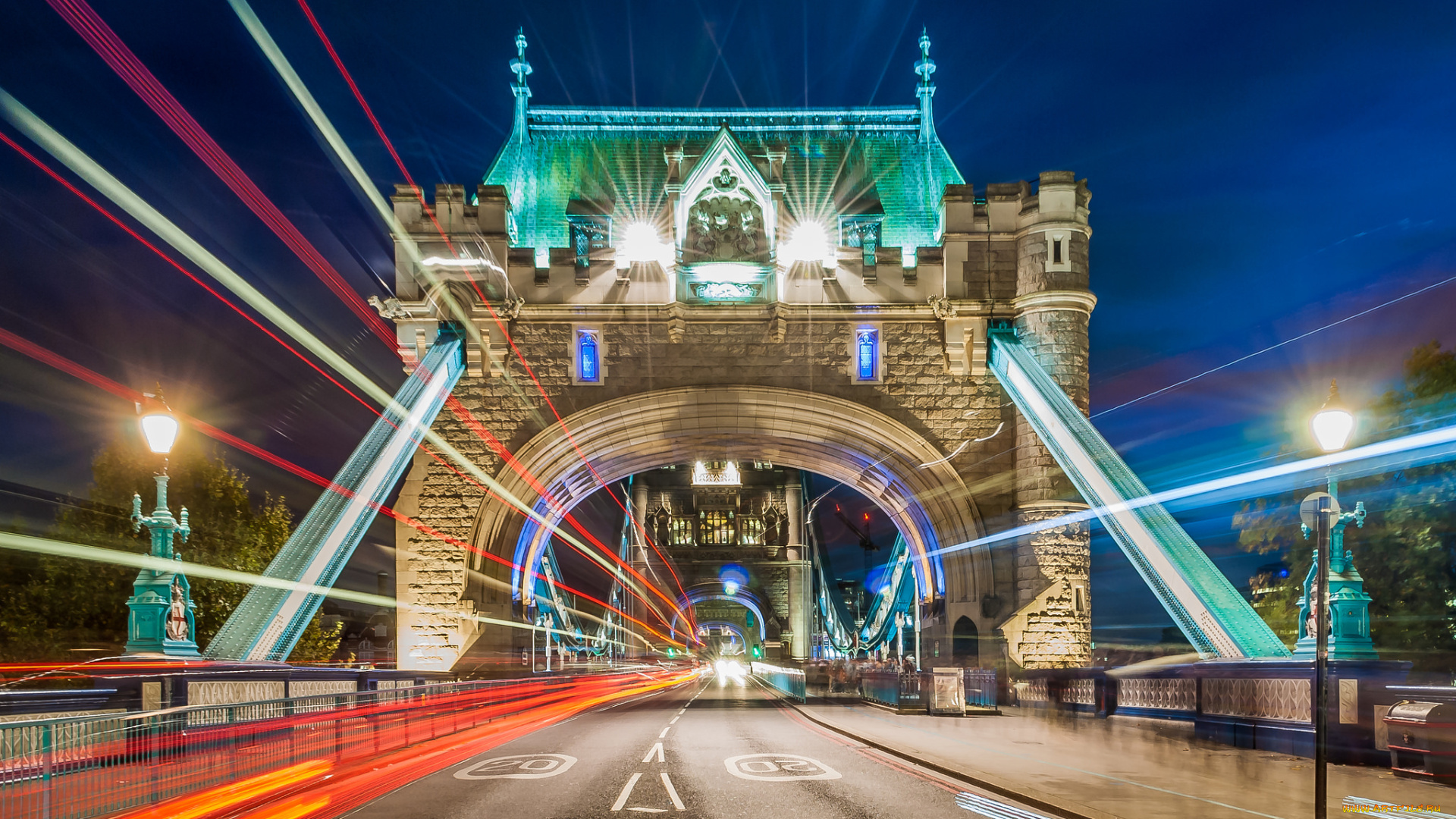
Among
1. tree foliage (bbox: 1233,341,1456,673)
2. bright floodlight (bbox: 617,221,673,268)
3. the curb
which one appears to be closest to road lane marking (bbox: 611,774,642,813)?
the curb

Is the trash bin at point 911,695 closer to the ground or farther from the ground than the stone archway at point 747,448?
closer to the ground

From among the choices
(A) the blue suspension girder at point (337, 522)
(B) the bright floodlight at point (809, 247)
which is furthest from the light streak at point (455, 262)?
(B) the bright floodlight at point (809, 247)

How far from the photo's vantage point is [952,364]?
2461 cm

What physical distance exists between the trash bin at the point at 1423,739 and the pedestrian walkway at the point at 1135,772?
14 cm

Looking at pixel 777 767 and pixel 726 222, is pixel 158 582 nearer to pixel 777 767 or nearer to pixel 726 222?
pixel 777 767

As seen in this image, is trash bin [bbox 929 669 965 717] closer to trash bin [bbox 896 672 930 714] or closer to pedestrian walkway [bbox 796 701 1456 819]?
trash bin [bbox 896 672 930 714]

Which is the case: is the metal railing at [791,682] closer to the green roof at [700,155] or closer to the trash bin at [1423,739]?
the green roof at [700,155]

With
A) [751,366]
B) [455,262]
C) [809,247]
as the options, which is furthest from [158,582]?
[809,247]

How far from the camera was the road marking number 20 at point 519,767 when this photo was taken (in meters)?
9.91

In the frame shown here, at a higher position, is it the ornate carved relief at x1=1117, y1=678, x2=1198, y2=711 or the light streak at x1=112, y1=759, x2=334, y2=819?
the light streak at x1=112, y1=759, x2=334, y2=819

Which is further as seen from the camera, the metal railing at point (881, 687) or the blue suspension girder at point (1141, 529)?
the metal railing at point (881, 687)

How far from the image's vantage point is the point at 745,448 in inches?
1107

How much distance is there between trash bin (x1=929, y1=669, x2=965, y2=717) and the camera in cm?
1792

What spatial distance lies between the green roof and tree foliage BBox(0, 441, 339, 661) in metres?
11.7
